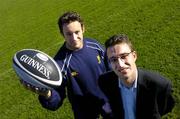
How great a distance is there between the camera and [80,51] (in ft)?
17.8

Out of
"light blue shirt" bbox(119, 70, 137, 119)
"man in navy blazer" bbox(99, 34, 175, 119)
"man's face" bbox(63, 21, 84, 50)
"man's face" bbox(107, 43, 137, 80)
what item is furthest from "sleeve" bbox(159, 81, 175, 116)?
"man's face" bbox(63, 21, 84, 50)

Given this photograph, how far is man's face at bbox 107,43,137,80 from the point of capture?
157 inches

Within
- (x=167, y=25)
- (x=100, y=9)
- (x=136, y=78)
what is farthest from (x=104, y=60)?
(x=100, y=9)

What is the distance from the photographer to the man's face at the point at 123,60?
3992 mm

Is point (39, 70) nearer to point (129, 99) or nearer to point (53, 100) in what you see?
point (53, 100)

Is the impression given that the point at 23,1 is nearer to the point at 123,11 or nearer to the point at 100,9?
the point at 100,9

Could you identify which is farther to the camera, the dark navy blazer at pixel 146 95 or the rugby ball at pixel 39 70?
the rugby ball at pixel 39 70

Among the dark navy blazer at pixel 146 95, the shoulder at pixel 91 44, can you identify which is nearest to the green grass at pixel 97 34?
the shoulder at pixel 91 44

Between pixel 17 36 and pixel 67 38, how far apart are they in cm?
1280

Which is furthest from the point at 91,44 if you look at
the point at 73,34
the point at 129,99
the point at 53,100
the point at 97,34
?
the point at 97,34

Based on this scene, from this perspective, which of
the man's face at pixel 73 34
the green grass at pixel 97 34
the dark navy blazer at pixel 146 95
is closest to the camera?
the dark navy blazer at pixel 146 95

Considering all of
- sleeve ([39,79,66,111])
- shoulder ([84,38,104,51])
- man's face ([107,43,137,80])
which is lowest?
sleeve ([39,79,66,111])

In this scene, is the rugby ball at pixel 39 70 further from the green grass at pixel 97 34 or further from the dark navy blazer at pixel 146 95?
the green grass at pixel 97 34

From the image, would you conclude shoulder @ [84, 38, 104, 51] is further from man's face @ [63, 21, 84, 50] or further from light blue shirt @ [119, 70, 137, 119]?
light blue shirt @ [119, 70, 137, 119]
